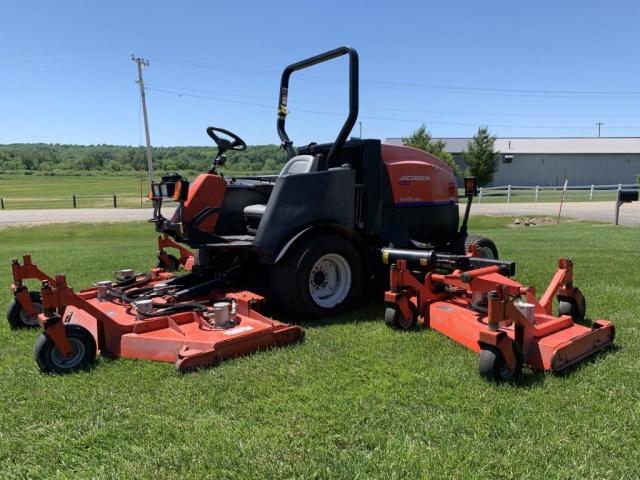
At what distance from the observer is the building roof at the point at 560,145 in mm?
51281

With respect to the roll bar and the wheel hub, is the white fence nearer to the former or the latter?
the roll bar

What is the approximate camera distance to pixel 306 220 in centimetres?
487

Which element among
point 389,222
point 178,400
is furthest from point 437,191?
point 178,400

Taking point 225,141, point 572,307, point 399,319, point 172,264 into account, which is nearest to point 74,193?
point 172,264

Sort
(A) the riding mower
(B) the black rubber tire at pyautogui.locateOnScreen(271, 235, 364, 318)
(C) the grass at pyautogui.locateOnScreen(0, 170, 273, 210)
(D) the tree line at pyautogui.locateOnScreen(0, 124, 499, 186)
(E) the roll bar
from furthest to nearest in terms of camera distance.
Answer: (D) the tree line at pyautogui.locateOnScreen(0, 124, 499, 186) < (C) the grass at pyautogui.locateOnScreen(0, 170, 273, 210) < (E) the roll bar < (B) the black rubber tire at pyautogui.locateOnScreen(271, 235, 364, 318) < (A) the riding mower

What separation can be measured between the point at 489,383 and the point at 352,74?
10.2 ft

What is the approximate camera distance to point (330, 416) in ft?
9.66

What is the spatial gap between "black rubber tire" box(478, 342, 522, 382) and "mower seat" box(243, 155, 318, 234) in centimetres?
247

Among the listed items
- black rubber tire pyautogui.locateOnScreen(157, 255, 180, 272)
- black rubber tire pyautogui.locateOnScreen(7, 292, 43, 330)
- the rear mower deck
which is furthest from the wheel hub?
black rubber tire pyautogui.locateOnScreen(157, 255, 180, 272)

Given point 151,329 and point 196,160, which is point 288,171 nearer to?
point 151,329

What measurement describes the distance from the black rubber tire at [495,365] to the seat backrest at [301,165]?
2.47 metres

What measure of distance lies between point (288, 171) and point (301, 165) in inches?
6.7

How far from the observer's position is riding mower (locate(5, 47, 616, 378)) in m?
3.88

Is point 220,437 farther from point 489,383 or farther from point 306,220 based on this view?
point 306,220
